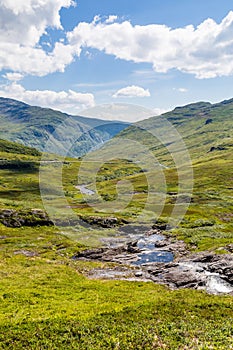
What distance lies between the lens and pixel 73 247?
267 feet

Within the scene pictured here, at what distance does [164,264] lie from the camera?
63281 millimetres

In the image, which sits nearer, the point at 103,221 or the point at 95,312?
the point at 95,312

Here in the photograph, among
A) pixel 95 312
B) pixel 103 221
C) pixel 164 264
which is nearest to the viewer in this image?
pixel 95 312

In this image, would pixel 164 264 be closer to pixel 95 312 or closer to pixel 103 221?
pixel 95 312

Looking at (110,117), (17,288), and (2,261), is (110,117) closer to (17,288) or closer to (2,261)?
(17,288)

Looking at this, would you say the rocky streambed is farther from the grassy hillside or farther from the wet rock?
the wet rock

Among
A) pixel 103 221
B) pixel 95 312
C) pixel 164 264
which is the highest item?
pixel 95 312

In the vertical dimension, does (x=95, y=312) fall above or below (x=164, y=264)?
above

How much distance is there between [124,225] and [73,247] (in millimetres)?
36267

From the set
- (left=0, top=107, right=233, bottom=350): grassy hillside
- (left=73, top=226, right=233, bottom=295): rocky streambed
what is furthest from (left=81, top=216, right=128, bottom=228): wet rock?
(left=0, top=107, right=233, bottom=350): grassy hillside

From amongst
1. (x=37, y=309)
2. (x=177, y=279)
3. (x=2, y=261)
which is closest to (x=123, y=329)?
(x=37, y=309)

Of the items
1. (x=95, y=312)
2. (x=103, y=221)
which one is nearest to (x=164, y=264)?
(x=95, y=312)

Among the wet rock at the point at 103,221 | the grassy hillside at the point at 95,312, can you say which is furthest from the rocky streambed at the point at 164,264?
the wet rock at the point at 103,221

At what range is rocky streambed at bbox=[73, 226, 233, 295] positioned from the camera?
49.0 meters
